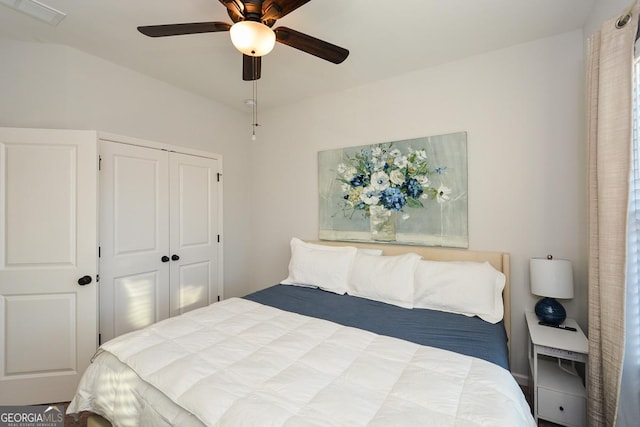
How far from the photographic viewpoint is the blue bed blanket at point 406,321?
4.79 feet

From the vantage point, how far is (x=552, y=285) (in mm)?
1820

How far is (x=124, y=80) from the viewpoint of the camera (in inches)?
97.7

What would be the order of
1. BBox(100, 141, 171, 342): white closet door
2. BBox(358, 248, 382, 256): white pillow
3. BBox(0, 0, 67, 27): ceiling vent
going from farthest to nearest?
BBox(358, 248, 382, 256): white pillow → BBox(100, 141, 171, 342): white closet door → BBox(0, 0, 67, 27): ceiling vent

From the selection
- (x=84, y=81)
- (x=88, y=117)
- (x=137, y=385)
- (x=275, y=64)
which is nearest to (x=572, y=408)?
(x=137, y=385)

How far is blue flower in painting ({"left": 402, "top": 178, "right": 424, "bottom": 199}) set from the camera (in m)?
2.48

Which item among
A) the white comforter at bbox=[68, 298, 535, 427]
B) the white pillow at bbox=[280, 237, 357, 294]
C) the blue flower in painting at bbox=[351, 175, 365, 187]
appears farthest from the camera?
the blue flower in painting at bbox=[351, 175, 365, 187]

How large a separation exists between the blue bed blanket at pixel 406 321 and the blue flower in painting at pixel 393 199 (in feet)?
2.99

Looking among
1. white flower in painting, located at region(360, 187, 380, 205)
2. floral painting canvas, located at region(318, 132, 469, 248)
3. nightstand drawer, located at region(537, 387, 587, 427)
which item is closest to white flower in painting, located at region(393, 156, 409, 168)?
floral painting canvas, located at region(318, 132, 469, 248)

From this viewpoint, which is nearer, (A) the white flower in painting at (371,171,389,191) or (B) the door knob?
(B) the door knob

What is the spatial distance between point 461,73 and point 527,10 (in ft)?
1.92

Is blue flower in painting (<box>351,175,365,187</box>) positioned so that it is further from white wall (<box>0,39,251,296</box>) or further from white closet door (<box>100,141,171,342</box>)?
white closet door (<box>100,141,171,342</box>)

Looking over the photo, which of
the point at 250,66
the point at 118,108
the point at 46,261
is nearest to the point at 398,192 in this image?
the point at 250,66

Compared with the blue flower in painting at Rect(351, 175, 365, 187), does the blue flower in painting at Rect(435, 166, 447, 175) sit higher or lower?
higher

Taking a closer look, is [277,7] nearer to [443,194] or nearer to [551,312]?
[443,194]
